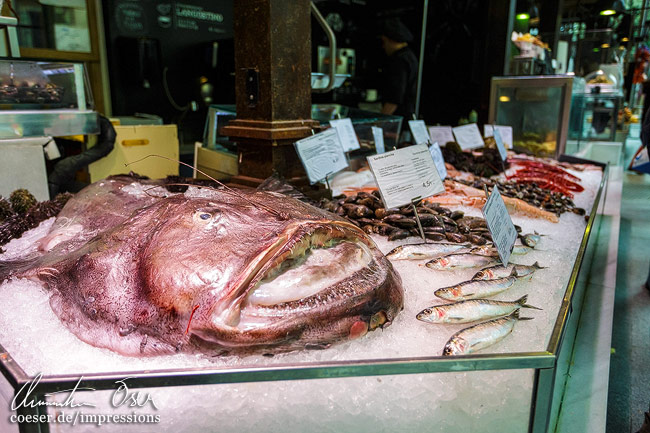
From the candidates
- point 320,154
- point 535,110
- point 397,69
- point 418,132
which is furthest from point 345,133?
point 535,110

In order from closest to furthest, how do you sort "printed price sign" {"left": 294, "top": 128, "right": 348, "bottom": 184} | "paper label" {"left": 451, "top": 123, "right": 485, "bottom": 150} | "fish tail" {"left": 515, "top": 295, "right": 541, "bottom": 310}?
"fish tail" {"left": 515, "top": 295, "right": 541, "bottom": 310}
"printed price sign" {"left": 294, "top": 128, "right": 348, "bottom": 184}
"paper label" {"left": 451, "top": 123, "right": 485, "bottom": 150}

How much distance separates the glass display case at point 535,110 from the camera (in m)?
5.80

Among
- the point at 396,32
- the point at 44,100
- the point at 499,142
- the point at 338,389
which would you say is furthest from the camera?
the point at 396,32

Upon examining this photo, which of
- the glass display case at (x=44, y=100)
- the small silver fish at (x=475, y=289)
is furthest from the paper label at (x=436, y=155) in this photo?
the glass display case at (x=44, y=100)

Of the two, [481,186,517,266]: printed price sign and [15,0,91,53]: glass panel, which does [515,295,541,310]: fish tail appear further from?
[15,0,91,53]: glass panel

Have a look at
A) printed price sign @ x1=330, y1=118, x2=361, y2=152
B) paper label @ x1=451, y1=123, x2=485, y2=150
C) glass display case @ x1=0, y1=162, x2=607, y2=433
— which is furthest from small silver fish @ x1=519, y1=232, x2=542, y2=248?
paper label @ x1=451, y1=123, x2=485, y2=150

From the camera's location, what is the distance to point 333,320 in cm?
136

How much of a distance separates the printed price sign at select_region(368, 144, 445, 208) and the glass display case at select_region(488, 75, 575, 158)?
4275 mm

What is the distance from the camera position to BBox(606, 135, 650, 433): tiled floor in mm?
2598

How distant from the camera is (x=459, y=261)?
6.91 feet

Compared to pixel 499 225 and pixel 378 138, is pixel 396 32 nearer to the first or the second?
pixel 378 138

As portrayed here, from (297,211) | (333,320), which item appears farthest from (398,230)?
(333,320)

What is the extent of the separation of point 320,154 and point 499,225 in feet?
4.70

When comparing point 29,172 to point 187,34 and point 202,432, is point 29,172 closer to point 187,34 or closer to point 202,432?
point 202,432
